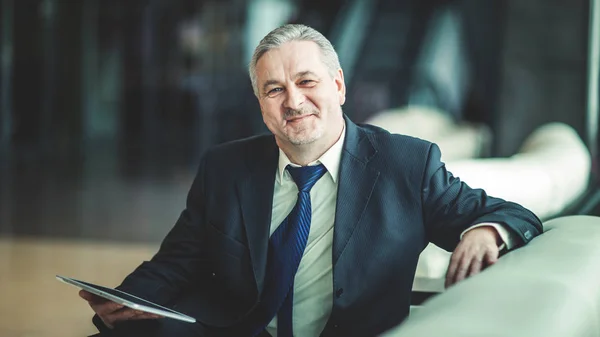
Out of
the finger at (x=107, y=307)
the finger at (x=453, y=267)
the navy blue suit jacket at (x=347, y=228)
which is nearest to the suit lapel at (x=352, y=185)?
the navy blue suit jacket at (x=347, y=228)

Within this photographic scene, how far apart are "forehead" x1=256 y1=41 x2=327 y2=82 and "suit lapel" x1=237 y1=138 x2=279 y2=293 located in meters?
0.29

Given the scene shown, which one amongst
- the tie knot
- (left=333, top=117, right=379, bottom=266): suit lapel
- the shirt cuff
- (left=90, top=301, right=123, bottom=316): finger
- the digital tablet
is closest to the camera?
the digital tablet

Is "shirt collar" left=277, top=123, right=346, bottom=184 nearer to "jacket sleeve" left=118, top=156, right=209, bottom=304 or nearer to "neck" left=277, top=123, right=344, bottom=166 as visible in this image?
"neck" left=277, top=123, right=344, bottom=166

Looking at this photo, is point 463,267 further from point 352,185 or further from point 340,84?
point 340,84

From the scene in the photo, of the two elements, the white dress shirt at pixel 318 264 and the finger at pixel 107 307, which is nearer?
the finger at pixel 107 307

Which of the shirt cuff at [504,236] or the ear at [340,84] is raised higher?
the ear at [340,84]

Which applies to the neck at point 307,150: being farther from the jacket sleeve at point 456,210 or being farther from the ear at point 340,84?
the jacket sleeve at point 456,210

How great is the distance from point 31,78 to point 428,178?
14.2 m

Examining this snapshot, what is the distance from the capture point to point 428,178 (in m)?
2.07

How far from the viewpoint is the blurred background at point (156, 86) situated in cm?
927

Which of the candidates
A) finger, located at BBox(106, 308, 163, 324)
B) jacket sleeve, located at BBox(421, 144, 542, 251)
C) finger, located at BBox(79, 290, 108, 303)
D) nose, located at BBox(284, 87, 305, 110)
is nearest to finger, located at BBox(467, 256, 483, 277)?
jacket sleeve, located at BBox(421, 144, 542, 251)

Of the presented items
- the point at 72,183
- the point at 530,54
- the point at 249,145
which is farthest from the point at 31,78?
the point at 249,145

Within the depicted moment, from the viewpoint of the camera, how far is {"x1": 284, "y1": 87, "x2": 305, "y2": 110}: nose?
2080mm

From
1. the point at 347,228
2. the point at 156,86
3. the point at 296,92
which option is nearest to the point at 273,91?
the point at 296,92
